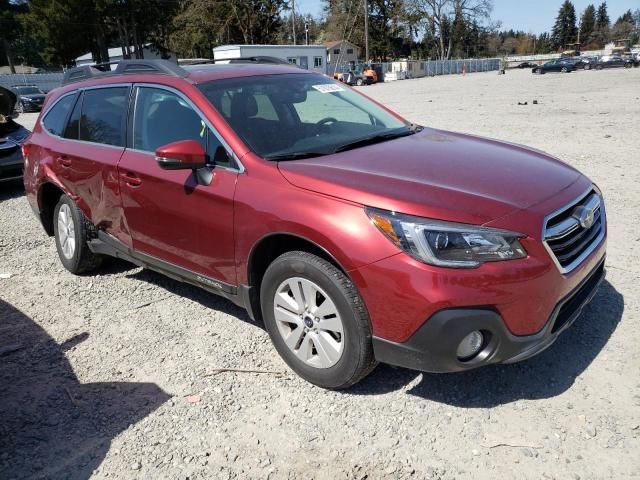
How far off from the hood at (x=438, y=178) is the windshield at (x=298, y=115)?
0.24m

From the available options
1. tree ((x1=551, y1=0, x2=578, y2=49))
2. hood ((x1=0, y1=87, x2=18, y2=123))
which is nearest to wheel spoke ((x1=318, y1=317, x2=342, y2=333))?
hood ((x1=0, y1=87, x2=18, y2=123))

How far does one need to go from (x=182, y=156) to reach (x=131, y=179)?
0.88 metres

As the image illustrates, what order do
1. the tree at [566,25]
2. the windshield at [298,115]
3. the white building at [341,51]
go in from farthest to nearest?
the tree at [566,25], the white building at [341,51], the windshield at [298,115]

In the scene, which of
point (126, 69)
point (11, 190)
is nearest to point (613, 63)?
point (11, 190)

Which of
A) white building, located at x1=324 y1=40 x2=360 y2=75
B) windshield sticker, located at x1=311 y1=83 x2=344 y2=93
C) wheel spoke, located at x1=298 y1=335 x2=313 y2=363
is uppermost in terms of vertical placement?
white building, located at x1=324 y1=40 x2=360 y2=75

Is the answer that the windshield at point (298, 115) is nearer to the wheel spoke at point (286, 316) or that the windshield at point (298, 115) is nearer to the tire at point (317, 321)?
the tire at point (317, 321)

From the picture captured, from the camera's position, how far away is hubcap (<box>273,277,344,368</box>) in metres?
3.04

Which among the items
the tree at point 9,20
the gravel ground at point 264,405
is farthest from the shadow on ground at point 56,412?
the tree at point 9,20

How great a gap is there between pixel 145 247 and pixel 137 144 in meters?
0.76

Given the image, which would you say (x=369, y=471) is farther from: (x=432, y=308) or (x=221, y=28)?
(x=221, y=28)

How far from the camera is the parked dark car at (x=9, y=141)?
895 centimetres

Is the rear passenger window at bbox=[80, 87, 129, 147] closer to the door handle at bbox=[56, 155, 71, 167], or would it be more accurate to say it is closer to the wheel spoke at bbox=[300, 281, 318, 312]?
the door handle at bbox=[56, 155, 71, 167]

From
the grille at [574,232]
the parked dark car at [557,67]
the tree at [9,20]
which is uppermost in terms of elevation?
the tree at [9,20]

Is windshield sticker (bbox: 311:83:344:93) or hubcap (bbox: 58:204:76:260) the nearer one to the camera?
windshield sticker (bbox: 311:83:344:93)
